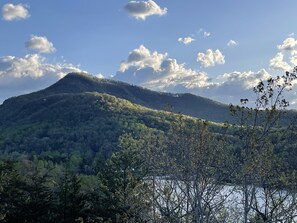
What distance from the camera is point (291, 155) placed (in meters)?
17.4

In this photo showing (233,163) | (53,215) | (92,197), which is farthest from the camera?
(92,197)

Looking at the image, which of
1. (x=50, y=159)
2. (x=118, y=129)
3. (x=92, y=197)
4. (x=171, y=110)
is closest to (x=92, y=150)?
(x=118, y=129)

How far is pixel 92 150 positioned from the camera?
493ft

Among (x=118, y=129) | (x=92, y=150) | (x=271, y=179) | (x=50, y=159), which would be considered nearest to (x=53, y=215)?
(x=271, y=179)

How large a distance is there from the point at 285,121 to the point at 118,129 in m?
156

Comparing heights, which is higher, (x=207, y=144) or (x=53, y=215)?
(x=207, y=144)

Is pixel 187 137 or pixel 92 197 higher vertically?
pixel 187 137

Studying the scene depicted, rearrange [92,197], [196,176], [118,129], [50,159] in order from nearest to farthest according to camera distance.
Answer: [196,176] → [92,197] → [50,159] → [118,129]

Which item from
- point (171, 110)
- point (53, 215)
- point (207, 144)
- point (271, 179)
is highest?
point (171, 110)

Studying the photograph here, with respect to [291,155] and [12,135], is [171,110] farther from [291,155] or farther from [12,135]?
[12,135]

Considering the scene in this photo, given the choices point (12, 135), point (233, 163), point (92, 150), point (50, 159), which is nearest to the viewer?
point (233, 163)

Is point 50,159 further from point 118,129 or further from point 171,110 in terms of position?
point 171,110

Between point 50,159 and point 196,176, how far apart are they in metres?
96.8

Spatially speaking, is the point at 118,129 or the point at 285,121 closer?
the point at 285,121
